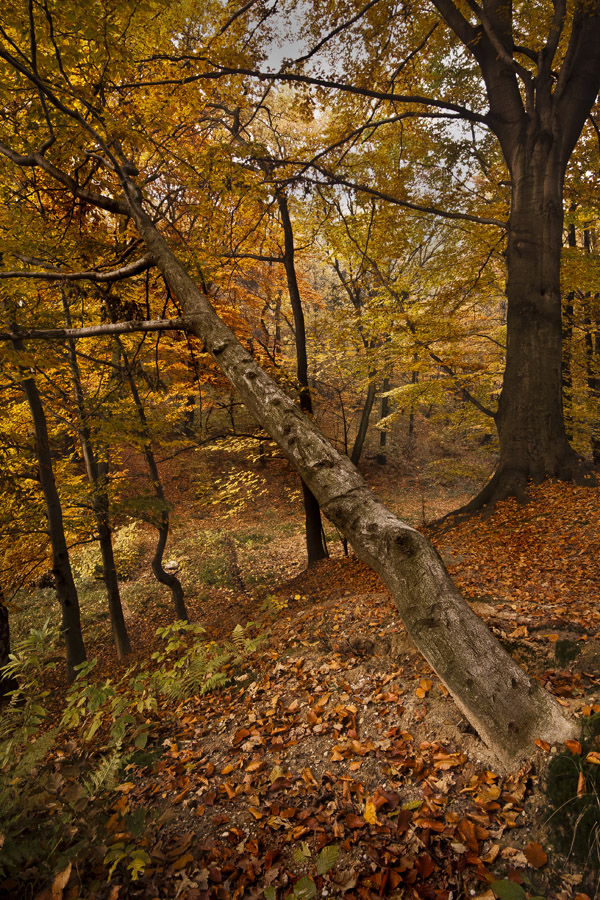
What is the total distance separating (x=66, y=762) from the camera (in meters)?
2.46

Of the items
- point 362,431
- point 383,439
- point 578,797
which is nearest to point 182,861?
point 578,797

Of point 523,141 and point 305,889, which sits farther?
point 523,141

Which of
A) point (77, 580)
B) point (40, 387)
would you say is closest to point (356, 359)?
point (40, 387)

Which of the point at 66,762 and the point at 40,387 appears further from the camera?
the point at 40,387

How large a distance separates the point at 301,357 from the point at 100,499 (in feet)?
17.0

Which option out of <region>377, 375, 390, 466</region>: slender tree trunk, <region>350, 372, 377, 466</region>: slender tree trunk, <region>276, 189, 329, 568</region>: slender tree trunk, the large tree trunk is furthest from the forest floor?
<region>377, 375, 390, 466</region>: slender tree trunk

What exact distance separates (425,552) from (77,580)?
602 inches

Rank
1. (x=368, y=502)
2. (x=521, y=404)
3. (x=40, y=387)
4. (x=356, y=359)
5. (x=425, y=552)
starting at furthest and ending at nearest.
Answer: (x=356, y=359) < (x=40, y=387) < (x=521, y=404) < (x=368, y=502) < (x=425, y=552)

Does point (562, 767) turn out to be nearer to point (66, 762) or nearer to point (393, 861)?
point (393, 861)

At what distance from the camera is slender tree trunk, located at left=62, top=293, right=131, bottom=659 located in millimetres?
7293

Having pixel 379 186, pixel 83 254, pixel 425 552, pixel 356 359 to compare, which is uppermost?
pixel 379 186

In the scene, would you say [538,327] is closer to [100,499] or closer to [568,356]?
[568,356]

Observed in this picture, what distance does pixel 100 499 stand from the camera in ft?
25.5

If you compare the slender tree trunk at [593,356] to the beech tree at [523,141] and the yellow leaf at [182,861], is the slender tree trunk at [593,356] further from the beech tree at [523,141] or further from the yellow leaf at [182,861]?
the yellow leaf at [182,861]
